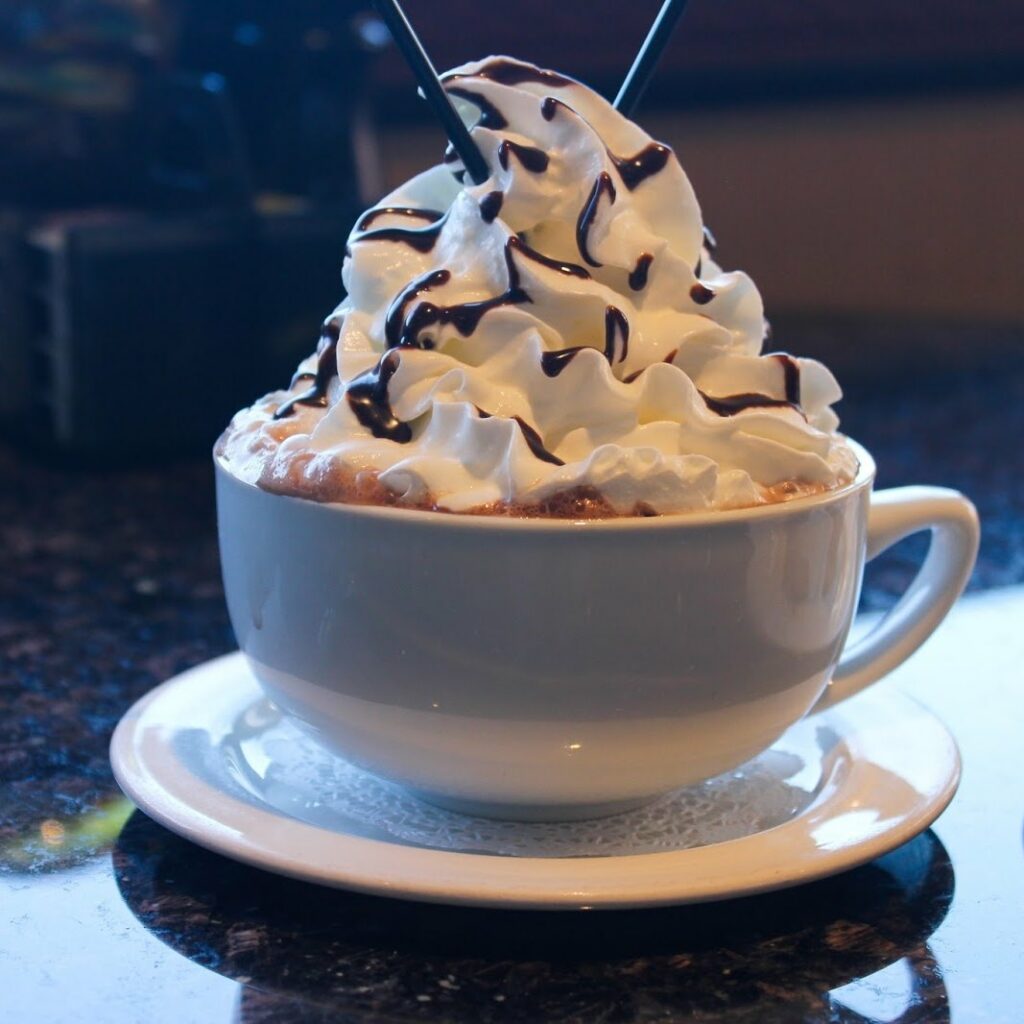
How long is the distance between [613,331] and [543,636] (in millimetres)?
155

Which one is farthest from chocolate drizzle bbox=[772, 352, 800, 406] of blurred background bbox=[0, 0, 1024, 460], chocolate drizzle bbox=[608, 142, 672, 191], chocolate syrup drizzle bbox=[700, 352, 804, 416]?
blurred background bbox=[0, 0, 1024, 460]

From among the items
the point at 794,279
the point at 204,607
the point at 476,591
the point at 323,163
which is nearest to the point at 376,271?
the point at 476,591

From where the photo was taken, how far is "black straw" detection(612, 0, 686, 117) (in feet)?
2.23

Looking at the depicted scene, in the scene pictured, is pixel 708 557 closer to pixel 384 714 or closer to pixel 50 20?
pixel 384 714

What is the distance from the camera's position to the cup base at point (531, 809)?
596 millimetres

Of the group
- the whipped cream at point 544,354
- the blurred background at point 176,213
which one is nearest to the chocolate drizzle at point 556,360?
the whipped cream at point 544,354

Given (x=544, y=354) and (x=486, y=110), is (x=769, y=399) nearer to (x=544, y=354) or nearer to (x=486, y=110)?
(x=544, y=354)

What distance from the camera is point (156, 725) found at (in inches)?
25.9

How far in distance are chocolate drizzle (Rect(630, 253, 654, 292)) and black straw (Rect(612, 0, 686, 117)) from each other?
9 centimetres

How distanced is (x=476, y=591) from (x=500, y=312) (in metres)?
0.14

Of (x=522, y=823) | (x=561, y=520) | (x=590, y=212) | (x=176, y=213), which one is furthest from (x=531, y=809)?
(x=176, y=213)

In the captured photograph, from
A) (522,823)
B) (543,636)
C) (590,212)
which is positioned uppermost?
(590,212)

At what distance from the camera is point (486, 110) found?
0.69 metres

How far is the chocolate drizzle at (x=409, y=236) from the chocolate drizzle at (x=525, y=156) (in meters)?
0.04
